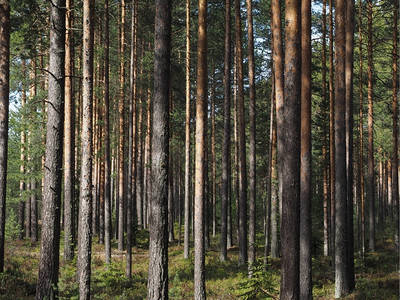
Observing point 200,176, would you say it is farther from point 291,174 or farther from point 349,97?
point 349,97

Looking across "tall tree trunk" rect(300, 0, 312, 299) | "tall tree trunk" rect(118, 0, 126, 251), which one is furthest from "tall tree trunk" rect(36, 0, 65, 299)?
"tall tree trunk" rect(118, 0, 126, 251)

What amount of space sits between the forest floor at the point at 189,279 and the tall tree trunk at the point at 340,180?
65 cm

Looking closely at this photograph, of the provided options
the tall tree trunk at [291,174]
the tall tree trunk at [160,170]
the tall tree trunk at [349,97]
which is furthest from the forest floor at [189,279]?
the tall tree trunk at [349,97]

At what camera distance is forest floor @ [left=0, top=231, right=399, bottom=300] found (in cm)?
1048

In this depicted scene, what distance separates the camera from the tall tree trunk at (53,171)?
862 cm

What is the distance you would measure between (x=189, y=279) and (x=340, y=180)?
7.21 meters

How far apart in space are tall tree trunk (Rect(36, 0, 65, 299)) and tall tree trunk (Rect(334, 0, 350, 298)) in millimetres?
8546

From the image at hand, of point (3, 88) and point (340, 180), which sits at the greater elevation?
point (3, 88)

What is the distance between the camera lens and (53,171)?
28.8ft

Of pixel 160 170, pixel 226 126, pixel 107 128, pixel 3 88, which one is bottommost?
pixel 160 170

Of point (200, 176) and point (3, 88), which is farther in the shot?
point (3, 88)

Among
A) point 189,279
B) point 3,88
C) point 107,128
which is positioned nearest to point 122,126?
point 107,128

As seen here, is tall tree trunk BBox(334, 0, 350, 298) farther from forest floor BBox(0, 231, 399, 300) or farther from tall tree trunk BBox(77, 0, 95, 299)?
tall tree trunk BBox(77, 0, 95, 299)

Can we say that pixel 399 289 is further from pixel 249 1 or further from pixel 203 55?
pixel 249 1
